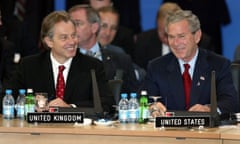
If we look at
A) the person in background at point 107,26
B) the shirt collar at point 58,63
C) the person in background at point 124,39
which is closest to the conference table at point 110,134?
the shirt collar at point 58,63

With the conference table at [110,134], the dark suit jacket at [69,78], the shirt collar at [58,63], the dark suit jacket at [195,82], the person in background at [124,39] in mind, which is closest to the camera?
the conference table at [110,134]

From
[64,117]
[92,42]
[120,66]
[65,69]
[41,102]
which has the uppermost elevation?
[92,42]

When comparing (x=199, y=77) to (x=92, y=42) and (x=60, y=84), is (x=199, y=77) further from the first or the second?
(x=92, y=42)

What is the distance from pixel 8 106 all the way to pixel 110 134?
3.56 feet

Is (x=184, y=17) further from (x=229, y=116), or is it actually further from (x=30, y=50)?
(x=30, y=50)

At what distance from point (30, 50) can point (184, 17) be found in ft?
10.7

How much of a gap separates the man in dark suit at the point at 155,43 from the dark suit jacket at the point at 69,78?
8.93 ft

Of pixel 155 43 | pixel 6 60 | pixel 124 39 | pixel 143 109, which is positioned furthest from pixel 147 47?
pixel 143 109

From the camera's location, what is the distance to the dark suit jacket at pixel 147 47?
9742 mm

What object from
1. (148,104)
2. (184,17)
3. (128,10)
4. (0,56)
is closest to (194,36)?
(184,17)

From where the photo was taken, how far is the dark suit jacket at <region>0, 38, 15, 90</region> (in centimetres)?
884

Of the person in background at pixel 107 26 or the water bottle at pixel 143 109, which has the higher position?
the person in background at pixel 107 26

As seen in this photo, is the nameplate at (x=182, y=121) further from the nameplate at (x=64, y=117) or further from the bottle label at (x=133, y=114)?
the nameplate at (x=64, y=117)

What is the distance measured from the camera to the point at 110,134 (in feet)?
18.6
